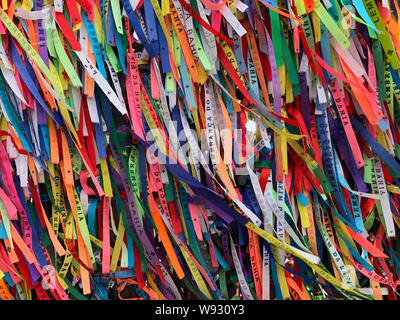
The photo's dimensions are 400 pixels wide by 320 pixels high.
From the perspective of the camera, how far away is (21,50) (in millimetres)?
656

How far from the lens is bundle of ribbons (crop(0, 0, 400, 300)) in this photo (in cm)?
65

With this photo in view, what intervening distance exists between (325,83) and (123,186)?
363 millimetres

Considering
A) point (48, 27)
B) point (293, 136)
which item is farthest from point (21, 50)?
point (293, 136)

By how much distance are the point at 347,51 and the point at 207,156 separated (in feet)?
0.91

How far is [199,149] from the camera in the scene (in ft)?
2.19

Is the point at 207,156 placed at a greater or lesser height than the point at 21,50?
lesser

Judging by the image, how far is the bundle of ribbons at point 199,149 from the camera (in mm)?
651

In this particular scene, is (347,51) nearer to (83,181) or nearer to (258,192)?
(258,192)

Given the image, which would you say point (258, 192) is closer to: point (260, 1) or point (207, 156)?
point (207, 156)

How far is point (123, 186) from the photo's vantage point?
684mm
